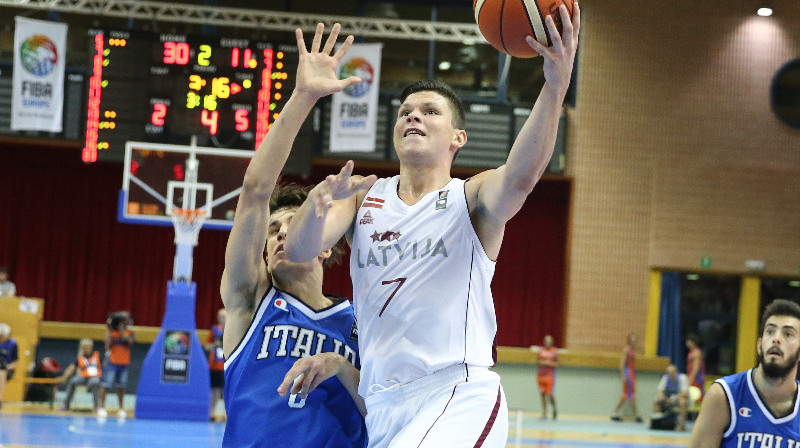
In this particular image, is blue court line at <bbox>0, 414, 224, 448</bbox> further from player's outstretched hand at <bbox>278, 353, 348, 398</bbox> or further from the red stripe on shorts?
the red stripe on shorts

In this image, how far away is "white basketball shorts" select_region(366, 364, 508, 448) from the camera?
122 inches

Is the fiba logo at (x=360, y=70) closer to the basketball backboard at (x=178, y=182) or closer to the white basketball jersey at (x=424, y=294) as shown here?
the basketball backboard at (x=178, y=182)

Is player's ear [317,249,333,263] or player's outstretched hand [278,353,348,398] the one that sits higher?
player's ear [317,249,333,263]

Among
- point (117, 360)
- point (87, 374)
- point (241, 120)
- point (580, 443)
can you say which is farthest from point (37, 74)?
point (580, 443)

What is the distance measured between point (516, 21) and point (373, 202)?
32.5 inches

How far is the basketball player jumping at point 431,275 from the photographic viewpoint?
3.11 m

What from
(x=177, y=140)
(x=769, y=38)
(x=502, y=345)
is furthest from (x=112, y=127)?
(x=769, y=38)

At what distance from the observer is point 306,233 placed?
3.19m

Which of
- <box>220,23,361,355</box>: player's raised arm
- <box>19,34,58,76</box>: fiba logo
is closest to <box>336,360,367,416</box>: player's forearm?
<box>220,23,361,355</box>: player's raised arm

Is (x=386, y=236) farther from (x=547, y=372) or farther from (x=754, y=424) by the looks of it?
(x=547, y=372)

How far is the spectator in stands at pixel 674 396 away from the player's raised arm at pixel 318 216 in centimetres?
1447

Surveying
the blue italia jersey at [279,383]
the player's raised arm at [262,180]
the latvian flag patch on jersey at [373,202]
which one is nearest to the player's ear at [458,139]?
the latvian flag patch on jersey at [373,202]

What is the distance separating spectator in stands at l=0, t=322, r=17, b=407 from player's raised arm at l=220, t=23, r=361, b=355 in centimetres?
1186

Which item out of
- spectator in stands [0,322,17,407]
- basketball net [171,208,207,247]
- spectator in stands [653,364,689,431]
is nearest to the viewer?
basketball net [171,208,207,247]
